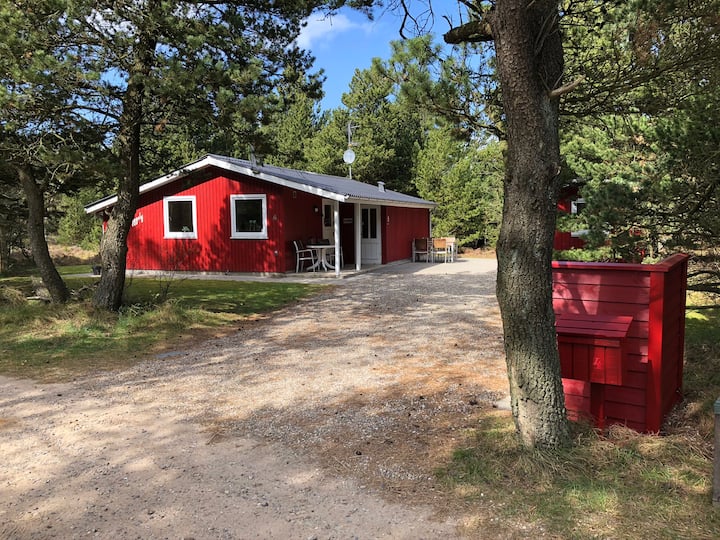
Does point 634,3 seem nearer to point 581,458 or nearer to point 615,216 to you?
point 615,216

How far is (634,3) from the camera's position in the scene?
4305mm

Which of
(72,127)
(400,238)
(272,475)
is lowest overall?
(272,475)

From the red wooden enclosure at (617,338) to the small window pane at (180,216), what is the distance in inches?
553

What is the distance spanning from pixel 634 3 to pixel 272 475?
4.39 metres

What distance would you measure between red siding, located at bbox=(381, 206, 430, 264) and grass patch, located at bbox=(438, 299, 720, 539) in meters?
15.1

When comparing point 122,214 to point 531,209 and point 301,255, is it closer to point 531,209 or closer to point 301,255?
point 531,209

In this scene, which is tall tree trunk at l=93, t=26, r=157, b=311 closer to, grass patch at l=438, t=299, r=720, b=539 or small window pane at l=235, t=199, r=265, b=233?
small window pane at l=235, t=199, r=265, b=233

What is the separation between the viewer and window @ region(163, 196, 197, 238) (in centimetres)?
1644

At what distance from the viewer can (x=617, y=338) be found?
136 inches

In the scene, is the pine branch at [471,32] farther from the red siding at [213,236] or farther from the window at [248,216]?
the window at [248,216]

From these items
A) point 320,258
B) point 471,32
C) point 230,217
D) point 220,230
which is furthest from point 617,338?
point 220,230

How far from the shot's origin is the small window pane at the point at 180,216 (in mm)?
16516

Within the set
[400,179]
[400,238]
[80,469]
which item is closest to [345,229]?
[400,238]

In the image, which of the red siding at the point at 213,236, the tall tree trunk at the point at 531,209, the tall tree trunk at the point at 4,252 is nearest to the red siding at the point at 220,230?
the red siding at the point at 213,236
